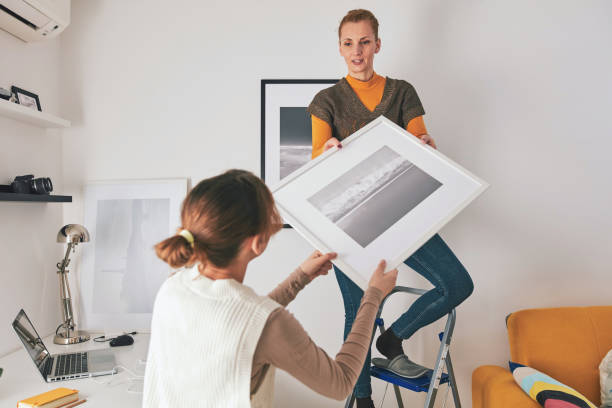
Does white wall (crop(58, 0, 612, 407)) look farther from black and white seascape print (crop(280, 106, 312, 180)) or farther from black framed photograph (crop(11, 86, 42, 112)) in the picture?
black framed photograph (crop(11, 86, 42, 112))

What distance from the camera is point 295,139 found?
7.54 feet

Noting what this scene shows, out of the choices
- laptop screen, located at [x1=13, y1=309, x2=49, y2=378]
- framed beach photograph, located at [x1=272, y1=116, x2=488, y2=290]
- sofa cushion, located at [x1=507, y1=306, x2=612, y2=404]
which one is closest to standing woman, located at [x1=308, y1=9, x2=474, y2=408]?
framed beach photograph, located at [x1=272, y1=116, x2=488, y2=290]

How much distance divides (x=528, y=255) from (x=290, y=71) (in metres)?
1.54

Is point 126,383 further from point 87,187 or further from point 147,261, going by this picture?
point 87,187

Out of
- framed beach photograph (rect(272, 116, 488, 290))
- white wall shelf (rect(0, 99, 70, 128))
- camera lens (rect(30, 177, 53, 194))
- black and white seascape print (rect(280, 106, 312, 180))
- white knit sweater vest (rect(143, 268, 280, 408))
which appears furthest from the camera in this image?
black and white seascape print (rect(280, 106, 312, 180))

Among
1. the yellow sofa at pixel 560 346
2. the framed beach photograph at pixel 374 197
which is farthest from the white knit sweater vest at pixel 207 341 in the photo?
the yellow sofa at pixel 560 346

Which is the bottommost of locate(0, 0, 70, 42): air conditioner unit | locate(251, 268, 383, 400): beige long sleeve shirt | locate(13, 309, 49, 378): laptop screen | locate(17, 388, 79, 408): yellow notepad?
locate(17, 388, 79, 408): yellow notepad

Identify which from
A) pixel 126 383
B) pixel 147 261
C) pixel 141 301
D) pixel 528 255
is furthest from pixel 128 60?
pixel 528 255

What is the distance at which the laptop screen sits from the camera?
5.52 feet

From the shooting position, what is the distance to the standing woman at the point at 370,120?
5.34ft

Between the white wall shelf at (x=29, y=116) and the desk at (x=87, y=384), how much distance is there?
3.59ft

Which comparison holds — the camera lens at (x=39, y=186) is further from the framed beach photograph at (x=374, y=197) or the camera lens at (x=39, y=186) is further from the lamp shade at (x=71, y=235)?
the framed beach photograph at (x=374, y=197)

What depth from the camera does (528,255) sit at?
2.24m

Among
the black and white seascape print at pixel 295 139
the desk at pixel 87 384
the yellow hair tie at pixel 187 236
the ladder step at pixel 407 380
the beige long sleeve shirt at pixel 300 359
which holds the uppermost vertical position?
the black and white seascape print at pixel 295 139
